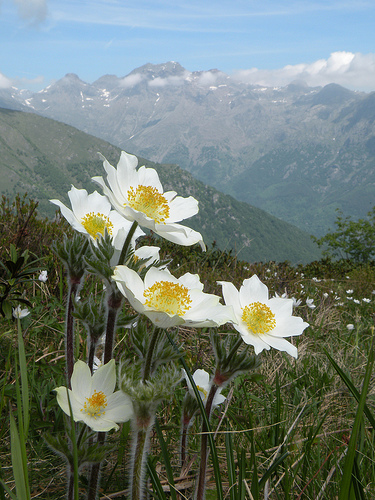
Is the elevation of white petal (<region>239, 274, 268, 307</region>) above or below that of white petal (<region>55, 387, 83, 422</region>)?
above

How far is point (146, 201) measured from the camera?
4.50ft

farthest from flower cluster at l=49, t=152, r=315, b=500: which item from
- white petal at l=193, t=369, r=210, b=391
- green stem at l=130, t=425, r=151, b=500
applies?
white petal at l=193, t=369, r=210, b=391

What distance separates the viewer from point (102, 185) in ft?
3.99

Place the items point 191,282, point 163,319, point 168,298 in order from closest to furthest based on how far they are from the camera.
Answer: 1. point 163,319
2. point 168,298
3. point 191,282

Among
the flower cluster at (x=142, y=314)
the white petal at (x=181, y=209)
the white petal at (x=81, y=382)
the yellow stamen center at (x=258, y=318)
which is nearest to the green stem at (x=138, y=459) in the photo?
the flower cluster at (x=142, y=314)

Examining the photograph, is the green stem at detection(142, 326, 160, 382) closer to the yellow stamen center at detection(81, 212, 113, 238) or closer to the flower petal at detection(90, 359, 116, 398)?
the flower petal at detection(90, 359, 116, 398)

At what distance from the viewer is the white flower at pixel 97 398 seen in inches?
47.1

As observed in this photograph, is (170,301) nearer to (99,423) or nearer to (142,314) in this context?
(142,314)

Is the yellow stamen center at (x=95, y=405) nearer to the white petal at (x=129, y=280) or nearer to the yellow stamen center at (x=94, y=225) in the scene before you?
the white petal at (x=129, y=280)

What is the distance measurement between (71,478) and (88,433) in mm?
154

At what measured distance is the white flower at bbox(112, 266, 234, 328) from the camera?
3.39 ft

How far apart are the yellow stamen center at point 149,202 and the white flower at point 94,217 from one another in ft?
0.36

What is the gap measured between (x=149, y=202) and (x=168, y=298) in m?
0.39

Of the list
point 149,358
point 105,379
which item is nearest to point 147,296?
point 149,358
